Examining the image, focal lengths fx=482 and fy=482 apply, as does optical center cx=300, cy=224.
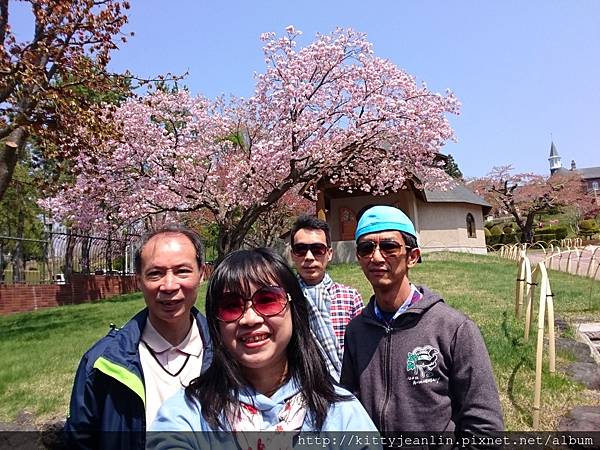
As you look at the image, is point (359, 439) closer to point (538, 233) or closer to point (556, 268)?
point (556, 268)

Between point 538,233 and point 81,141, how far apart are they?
4121 centimetres

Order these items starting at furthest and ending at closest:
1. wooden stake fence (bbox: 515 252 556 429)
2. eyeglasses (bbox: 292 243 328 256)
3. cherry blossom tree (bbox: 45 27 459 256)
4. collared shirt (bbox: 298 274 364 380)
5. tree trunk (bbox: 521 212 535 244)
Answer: tree trunk (bbox: 521 212 535 244) → cherry blossom tree (bbox: 45 27 459 256) → wooden stake fence (bbox: 515 252 556 429) → eyeglasses (bbox: 292 243 328 256) → collared shirt (bbox: 298 274 364 380)

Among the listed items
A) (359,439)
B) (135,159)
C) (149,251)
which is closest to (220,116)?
(135,159)

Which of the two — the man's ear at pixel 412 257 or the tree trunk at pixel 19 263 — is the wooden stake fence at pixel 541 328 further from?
the tree trunk at pixel 19 263

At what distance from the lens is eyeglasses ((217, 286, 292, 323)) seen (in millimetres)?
1724

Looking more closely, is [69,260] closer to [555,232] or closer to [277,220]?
[277,220]

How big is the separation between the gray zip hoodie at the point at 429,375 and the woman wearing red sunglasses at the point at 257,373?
0.53m

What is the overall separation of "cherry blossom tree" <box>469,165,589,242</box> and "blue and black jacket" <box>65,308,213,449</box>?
3958cm

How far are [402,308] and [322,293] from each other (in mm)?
1073

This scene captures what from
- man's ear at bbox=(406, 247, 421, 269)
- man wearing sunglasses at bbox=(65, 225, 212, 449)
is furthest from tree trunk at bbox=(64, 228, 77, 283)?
man's ear at bbox=(406, 247, 421, 269)

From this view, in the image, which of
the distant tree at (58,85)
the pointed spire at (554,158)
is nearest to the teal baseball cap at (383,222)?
the distant tree at (58,85)

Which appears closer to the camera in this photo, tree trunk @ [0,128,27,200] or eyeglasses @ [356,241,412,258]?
eyeglasses @ [356,241,412,258]

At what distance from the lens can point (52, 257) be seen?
697 inches

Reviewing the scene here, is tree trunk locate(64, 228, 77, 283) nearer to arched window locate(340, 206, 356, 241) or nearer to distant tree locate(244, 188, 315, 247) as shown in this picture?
distant tree locate(244, 188, 315, 247)
